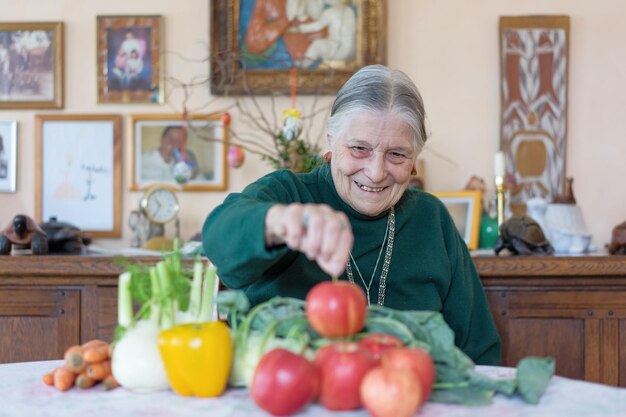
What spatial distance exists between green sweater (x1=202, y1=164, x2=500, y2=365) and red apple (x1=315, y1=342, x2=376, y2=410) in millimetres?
609

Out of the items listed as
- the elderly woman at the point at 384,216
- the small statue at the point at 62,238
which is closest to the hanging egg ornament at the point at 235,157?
the small statue at the point at 62,238

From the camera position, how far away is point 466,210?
3.11 meters

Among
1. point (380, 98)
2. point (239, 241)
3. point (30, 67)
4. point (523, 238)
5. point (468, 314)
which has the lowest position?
point (468, 314)

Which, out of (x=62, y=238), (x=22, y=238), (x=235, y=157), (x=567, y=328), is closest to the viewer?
(x=567, y=328)

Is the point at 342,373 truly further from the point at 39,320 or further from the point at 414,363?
the point at 39,320

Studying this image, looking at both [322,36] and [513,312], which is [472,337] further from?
[322,36]

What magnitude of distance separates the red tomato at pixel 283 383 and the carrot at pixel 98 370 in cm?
29

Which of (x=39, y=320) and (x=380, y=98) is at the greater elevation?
(x=380, y=98)

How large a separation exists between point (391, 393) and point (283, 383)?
130mm

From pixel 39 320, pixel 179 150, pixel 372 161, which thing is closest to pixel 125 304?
pixel 372 161

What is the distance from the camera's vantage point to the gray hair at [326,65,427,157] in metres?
1.65

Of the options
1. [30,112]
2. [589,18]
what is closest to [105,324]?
[30,112]

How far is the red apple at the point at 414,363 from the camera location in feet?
3.24

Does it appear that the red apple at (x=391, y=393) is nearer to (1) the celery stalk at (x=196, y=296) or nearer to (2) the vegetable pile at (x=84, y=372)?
(1) the celery stalk at (x=196, y=296)
